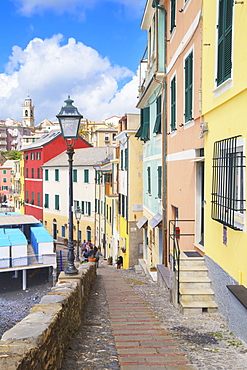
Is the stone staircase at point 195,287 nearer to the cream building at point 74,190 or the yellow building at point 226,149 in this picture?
the yellow building at point 226,149

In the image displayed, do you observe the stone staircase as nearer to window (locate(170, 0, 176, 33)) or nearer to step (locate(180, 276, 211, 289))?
step (locate(180, 276, 211, 289))

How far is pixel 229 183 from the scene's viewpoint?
21.9 feet

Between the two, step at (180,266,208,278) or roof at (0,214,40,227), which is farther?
roof at (0,214,40,227)

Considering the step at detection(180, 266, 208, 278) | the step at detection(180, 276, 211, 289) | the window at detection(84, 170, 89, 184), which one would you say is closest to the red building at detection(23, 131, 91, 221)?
the window at detection(84, 170, 89, 184)

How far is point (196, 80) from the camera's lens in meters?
9.45

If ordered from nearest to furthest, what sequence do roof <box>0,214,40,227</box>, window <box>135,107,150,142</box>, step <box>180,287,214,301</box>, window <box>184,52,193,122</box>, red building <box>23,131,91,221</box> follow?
step <box>180,287,214,301</box>, window <box>184,52,193,122</box>, window <box>135,107,150,142</box>, roof <box>0,214,40,227</box>, red building <box>23,131,91,221</box>

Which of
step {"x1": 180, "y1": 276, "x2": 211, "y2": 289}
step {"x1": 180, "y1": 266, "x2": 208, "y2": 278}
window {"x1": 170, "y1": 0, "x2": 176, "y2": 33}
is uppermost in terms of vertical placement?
window {"x1": 170, "y1": 0, "x2": 176, "y2": 33}

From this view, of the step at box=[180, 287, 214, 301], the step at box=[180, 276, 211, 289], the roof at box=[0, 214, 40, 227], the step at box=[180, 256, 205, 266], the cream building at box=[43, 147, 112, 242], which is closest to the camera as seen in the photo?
the step at box=[180, 287, 214, 301]

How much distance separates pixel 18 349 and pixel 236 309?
3.74 meters

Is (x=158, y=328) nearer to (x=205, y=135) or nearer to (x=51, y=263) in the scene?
(x=205, y=135)

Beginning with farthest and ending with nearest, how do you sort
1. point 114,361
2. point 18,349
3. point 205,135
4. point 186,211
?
point 186,211 < point 205,135 < point 114,361 < point 18,349

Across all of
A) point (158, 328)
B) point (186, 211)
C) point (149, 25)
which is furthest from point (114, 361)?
point (149, 25)

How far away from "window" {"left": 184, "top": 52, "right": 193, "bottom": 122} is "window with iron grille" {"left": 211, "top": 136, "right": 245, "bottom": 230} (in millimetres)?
2804

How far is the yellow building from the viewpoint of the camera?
6.18 metres
